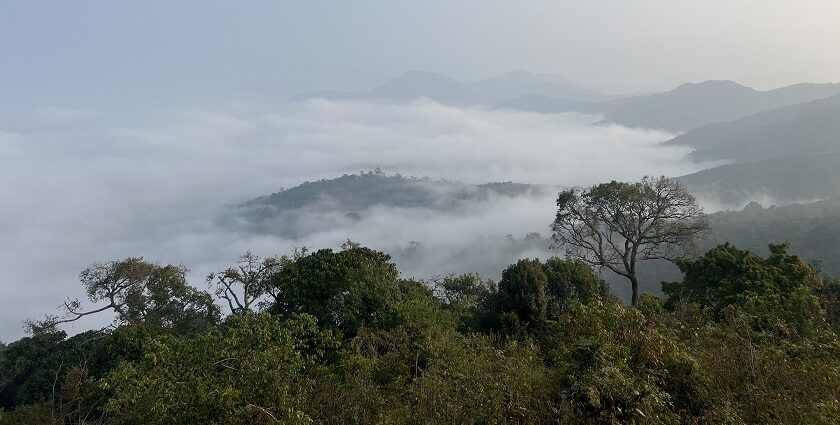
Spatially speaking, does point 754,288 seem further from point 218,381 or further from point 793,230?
point 793,230

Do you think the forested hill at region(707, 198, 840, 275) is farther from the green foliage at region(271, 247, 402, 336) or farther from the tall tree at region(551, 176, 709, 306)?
the green foliage at region(271, 247, 402, 336)

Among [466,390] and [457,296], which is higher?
[466,390]

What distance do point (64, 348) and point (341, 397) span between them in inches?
1045

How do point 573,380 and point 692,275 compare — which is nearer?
point 573,380

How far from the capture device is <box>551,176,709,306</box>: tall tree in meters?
28.8

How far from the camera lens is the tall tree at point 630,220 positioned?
28750 millimetres

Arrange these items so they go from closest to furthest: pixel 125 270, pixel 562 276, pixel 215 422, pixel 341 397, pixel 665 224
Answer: pixel 215 422, pixel 341 397, pixel 562 276, pixel 665 224, pixel 125 270

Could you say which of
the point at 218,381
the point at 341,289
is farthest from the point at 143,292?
the point at 218,381

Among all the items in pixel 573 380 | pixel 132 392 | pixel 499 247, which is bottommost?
pixel 499 247

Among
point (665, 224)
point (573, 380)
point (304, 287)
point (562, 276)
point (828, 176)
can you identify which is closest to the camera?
point (573, 380)

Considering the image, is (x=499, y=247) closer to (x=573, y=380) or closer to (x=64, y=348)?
(x=64, y=348)

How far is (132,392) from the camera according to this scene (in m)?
9.93

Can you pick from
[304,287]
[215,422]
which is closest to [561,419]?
[215,422]

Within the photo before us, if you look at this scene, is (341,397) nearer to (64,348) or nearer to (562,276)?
(562,276)
